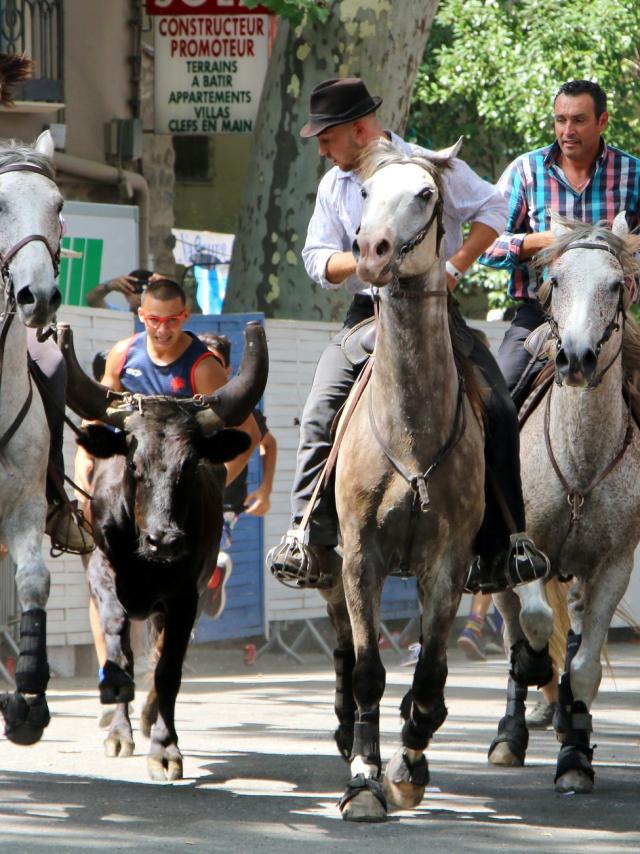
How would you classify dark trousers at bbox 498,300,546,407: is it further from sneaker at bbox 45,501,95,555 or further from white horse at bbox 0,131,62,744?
white horse at bbox 0,131,62,744

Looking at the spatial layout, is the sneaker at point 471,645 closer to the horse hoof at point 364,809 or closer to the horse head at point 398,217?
the horse hoof at point 364,809

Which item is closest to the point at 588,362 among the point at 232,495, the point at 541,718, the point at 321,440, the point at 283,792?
the point at 321,440

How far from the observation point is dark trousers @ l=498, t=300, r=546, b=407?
938 cm

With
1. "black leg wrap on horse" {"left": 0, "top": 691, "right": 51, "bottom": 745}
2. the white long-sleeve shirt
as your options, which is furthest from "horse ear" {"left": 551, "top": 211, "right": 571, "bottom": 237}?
"black leg wrap on horse" {"left": 0, "top": 691, "right": 51, "bottom": 745}

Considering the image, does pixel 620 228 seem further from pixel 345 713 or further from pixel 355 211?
pixel 345 713

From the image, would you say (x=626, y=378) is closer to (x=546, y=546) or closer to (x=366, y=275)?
(x=546, y=546)

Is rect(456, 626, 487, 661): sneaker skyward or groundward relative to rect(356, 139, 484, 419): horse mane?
groundward

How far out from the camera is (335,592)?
8883 millimetres

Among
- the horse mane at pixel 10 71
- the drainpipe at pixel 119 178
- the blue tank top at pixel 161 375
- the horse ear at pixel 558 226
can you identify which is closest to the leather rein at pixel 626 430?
the horse ear at pixel 558 226

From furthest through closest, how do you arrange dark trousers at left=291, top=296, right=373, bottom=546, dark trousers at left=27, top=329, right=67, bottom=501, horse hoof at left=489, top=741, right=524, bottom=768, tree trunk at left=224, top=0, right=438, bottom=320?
tree trunk at left=224, top=0, right=438, bottom=320 < horse hoof at left=489, top=741, right=524, bottom=768 < dark trousers at left=27, top=329, right=67, bottom=501 < dark trousers at left=291, top=296, right=373, bottom=546

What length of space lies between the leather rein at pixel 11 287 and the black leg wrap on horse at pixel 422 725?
204 centimetres

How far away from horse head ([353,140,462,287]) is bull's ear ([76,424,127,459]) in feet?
7.07

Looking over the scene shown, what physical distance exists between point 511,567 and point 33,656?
209cm

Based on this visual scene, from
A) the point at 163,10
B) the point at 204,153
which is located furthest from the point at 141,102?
the point at 204,153
